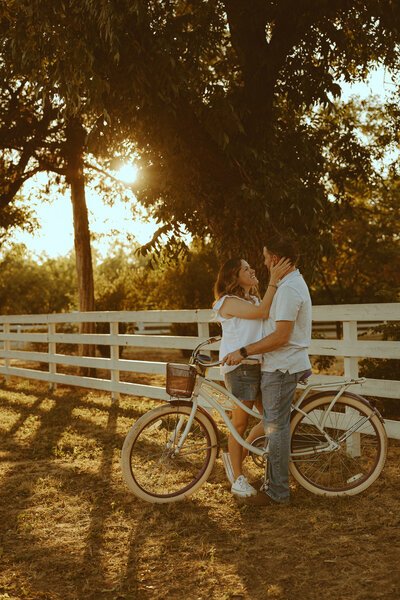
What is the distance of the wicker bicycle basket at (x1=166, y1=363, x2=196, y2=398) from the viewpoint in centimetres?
474

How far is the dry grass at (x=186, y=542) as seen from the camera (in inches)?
137

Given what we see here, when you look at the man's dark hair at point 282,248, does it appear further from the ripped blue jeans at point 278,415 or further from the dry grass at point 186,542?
the dry grass at point 186,542

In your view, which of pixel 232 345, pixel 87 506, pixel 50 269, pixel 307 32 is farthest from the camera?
pixel 50 269

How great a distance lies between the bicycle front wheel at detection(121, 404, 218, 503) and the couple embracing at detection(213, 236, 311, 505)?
1.05ft

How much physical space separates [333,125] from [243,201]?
4.35 m

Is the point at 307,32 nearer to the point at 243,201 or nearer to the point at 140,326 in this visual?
the point at 243,201

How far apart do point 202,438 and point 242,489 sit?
0.49 metres

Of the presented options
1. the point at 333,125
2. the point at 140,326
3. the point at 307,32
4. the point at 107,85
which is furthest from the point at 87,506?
the point at 140,326

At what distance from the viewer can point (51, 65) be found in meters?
7.62

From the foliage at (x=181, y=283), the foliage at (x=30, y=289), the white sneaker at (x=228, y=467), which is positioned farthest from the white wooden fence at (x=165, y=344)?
the foliage at (x=30, y=289)

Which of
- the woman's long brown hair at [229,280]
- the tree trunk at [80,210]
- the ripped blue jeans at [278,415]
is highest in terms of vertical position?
the tree trunk at [80,210]

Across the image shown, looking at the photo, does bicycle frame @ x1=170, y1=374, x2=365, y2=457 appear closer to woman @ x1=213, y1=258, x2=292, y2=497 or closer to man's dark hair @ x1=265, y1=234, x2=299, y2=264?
woman @ x1=213, y1=258, x2=292, y2=497

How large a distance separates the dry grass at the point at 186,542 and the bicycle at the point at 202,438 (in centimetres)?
17

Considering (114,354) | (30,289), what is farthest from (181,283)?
(30,289)
